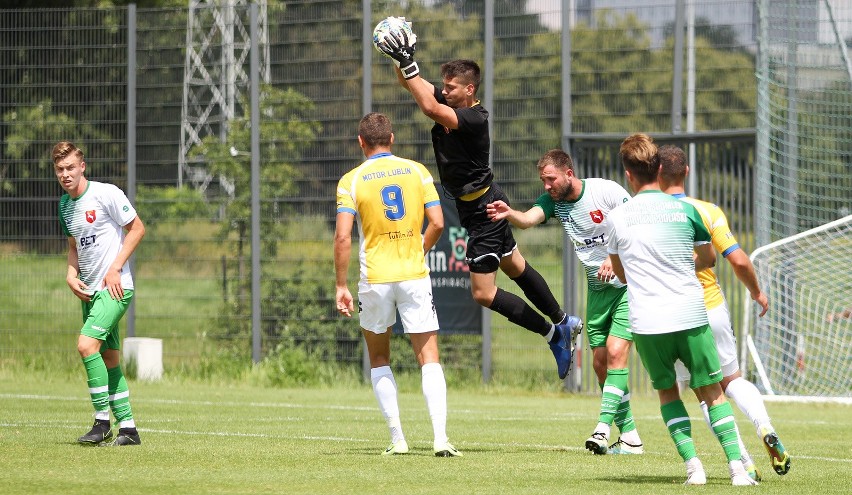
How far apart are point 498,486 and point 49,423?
554cm

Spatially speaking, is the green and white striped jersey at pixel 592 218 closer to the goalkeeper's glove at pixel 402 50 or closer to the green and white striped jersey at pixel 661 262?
the goalkeeper's glove at pixel 402 50

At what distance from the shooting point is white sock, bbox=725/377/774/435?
823cm

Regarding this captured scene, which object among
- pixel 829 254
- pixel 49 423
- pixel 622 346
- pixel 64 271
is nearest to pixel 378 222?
pixel 622 346

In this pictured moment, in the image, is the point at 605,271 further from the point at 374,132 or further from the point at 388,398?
the point at 374,132

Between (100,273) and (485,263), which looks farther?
(485,263)

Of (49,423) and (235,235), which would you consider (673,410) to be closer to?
(49,423)

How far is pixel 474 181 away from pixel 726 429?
10.8 feet

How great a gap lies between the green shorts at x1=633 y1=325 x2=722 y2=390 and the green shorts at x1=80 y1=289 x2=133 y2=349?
408 centimetres

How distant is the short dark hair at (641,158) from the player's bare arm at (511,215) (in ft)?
7.21

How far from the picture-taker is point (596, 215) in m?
10.1

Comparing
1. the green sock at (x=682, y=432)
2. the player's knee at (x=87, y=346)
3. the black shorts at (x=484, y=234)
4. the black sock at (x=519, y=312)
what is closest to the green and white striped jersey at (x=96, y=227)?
the player's knee at (x=87, y=346)

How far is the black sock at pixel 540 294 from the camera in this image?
10820mm

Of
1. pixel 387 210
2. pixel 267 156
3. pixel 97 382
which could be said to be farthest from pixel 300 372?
pixel 387 210

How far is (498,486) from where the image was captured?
745 cm
